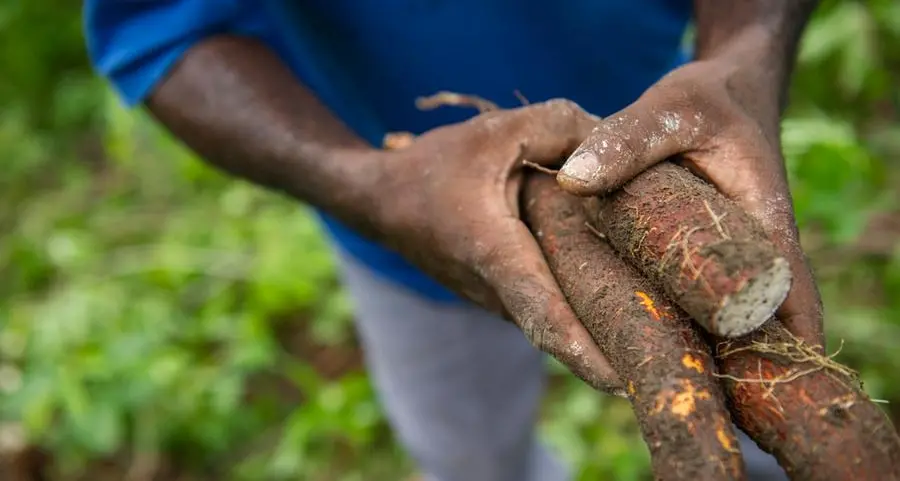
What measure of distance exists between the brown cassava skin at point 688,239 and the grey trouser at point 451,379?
0.86 meters

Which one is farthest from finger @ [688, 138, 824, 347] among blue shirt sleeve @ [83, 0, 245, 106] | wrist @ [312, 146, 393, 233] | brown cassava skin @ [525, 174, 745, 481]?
blue shirt sleeve @ [83, 0, 245, 106]

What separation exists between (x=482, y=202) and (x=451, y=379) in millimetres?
983

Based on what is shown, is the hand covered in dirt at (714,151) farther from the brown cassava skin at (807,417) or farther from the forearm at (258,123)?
the forearm at (258,123)

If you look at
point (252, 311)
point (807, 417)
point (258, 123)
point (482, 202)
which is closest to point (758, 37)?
point (482, 202)

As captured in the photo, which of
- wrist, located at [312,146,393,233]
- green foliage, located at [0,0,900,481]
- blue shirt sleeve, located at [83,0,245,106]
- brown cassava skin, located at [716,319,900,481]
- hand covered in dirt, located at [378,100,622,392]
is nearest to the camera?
brown cassava skin, located at [716,319,900,481]

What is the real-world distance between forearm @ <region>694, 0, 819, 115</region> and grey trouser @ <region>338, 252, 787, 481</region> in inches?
32.4

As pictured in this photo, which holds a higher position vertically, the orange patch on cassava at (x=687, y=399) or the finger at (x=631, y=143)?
the finger at (x=631, y=143)

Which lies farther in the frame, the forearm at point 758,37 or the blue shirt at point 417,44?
the blue shirt at point 417,44

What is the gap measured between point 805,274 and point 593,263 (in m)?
0.24

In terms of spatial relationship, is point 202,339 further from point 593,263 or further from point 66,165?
point 593,263

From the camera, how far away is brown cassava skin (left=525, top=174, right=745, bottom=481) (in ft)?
2.51

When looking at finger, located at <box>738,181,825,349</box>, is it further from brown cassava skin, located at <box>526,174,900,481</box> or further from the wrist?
the wrist

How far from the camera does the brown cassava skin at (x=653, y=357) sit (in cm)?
77

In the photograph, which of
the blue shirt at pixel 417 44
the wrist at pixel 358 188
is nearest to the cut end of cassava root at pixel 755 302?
the wrist at pixel 358 188
